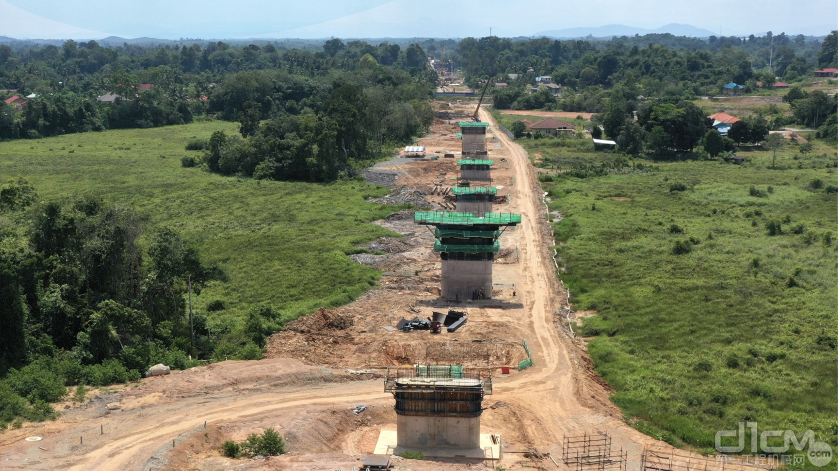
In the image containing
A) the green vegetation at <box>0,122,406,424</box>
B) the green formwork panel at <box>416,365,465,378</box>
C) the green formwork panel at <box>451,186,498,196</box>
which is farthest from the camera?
the green formwork panel at <box>451,186,498,196</box>

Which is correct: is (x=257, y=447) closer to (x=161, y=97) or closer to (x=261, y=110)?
(x=261, y=110)

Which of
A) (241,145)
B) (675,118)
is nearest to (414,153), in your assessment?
(241,145)

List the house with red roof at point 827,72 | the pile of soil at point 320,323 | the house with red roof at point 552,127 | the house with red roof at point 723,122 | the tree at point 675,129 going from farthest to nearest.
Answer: the house with red roof at point 827,72, the house with red roof at point 552,127, the house with red roof at point 723,122, the tree at point 675,129, the pile of soil at point 320,323

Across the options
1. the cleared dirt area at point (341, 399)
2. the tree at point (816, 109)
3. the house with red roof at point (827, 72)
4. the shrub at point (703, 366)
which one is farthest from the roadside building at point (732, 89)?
the shrub at point (703, 366)

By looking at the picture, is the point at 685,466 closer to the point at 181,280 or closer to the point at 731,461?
the point at 731,461

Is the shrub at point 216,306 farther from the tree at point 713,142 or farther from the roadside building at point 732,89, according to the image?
the roadside building at point 732,89

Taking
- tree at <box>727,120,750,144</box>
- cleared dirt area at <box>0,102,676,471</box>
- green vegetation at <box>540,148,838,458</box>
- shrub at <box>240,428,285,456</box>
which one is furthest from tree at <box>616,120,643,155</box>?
shrub at <box>240,428,285,456</box>

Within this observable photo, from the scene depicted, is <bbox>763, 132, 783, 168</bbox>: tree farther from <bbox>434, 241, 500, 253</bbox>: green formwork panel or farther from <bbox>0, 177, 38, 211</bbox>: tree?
<bbox>0, 177, 38, 211</bbox>: tree
